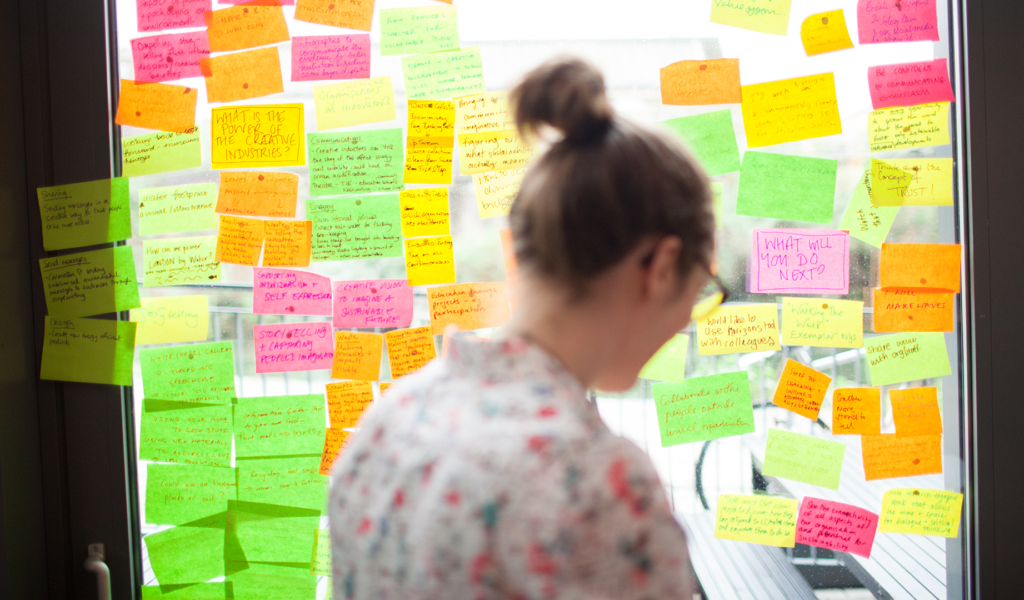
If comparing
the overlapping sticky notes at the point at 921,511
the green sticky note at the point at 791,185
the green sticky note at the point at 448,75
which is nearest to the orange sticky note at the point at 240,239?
the green sticky note at the point at 448,75

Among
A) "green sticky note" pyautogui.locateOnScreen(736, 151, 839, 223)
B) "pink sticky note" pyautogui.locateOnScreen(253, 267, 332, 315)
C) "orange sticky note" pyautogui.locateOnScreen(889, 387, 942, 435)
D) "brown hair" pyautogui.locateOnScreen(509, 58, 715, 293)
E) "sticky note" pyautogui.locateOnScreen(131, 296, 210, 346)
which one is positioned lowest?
"orange sticky note" pyautogui.locateOnScreen(889, 387, 942, 435)

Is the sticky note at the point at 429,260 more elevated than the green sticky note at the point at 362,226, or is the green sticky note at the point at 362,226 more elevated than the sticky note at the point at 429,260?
the green sticky note at the point at 362,226

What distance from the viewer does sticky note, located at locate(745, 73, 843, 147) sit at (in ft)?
3.91

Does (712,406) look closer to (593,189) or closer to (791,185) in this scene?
(791,185)

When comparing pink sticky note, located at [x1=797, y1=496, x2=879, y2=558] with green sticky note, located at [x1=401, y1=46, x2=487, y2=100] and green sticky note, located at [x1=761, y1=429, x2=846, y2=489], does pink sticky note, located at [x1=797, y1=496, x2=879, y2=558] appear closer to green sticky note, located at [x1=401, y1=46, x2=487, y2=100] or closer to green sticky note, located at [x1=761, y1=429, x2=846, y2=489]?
green sticky note, located at [x1=761, y1=429, x2=846, y2=489]

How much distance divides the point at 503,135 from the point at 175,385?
74 cm

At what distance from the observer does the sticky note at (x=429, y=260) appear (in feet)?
4.01

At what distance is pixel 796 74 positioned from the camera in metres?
1.19

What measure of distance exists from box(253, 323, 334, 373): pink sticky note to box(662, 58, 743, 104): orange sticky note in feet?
2.45

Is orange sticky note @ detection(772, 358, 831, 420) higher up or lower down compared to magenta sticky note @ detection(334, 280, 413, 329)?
lower down

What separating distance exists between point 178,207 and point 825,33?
1.17 metres

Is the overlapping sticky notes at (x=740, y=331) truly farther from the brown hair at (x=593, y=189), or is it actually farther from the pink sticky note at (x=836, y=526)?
the brown hair at (x=593, y=189)

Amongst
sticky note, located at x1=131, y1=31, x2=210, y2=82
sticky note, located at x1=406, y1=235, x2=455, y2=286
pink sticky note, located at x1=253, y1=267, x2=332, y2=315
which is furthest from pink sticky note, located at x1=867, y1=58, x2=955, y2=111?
sticky note, located at x1=131, y1=31, x2=210, y2=82

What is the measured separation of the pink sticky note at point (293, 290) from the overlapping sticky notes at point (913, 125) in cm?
100
